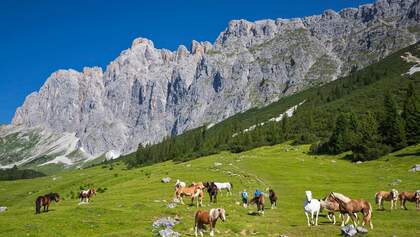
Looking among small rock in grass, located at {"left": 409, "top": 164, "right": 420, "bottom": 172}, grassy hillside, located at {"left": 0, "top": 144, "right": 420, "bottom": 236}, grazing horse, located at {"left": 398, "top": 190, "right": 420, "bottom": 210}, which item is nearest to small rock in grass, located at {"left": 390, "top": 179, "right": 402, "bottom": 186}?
grassy hillside, located at {"left": 0, "top": 144, "right": 420, "bottom": 236}

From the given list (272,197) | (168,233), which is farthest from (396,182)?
(168,233)

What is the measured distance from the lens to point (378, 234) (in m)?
26.2

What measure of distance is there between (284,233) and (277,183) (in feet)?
121

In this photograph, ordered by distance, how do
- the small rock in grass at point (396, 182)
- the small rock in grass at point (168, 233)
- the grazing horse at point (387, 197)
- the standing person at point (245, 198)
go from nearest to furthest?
the small rock in grass at point (168, 233)
the grazing horse at point (387, 197)
the standing person at point (245, 198)
the small rock in grass at point (396, 182)

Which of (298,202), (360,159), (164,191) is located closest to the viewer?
(298,202)

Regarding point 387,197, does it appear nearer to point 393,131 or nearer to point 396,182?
point 396,182

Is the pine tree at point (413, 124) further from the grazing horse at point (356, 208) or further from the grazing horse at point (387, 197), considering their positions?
the grazing horse at point (356, 208)

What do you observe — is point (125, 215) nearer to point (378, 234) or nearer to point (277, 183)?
point (378, 234)

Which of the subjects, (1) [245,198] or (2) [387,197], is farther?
(1) [245,198]

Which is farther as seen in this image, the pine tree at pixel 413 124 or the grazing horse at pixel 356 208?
the pine tree at pixel 413 124

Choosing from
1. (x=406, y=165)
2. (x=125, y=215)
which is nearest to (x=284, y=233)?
(x=125, y=215)

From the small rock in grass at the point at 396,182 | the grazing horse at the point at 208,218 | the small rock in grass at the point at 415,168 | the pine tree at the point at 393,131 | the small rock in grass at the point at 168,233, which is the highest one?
the pine tree at the point at 393,131

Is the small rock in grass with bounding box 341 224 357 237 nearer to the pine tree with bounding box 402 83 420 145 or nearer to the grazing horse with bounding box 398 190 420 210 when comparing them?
the grazing horse with bounding box 398 190 420 210

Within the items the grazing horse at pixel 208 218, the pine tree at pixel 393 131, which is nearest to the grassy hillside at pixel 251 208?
the grazing horse at pixel 208 218
